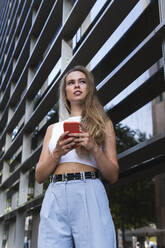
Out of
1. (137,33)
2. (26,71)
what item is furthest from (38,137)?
(137,33)

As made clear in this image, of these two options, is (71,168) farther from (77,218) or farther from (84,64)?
(84,64)

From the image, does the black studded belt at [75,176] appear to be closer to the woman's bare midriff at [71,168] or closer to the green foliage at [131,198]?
the woman's bare midriff at [71,168]

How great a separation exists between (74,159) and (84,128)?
218 mm

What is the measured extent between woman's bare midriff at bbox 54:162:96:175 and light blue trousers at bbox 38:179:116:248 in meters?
0.09

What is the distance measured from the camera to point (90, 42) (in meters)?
3.57

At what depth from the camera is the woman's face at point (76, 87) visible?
2055mm

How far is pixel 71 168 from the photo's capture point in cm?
176

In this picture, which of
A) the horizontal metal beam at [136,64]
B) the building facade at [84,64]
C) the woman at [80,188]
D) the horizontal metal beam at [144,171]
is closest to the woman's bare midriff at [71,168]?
the woman at [80,188]

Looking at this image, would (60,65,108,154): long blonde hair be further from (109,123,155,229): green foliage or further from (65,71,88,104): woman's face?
(109,123,155,229): green foliage

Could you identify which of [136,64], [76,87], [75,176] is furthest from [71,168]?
[136,64]

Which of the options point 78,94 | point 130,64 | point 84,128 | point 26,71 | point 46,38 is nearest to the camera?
point 84,128

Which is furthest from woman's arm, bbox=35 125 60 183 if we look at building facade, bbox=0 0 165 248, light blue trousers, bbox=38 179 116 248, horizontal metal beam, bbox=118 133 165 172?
horizontal metal beam, bbox=118 133 165 172

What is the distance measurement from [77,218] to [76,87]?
90 cm

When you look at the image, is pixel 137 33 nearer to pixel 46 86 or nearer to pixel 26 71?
pixel 46 86
